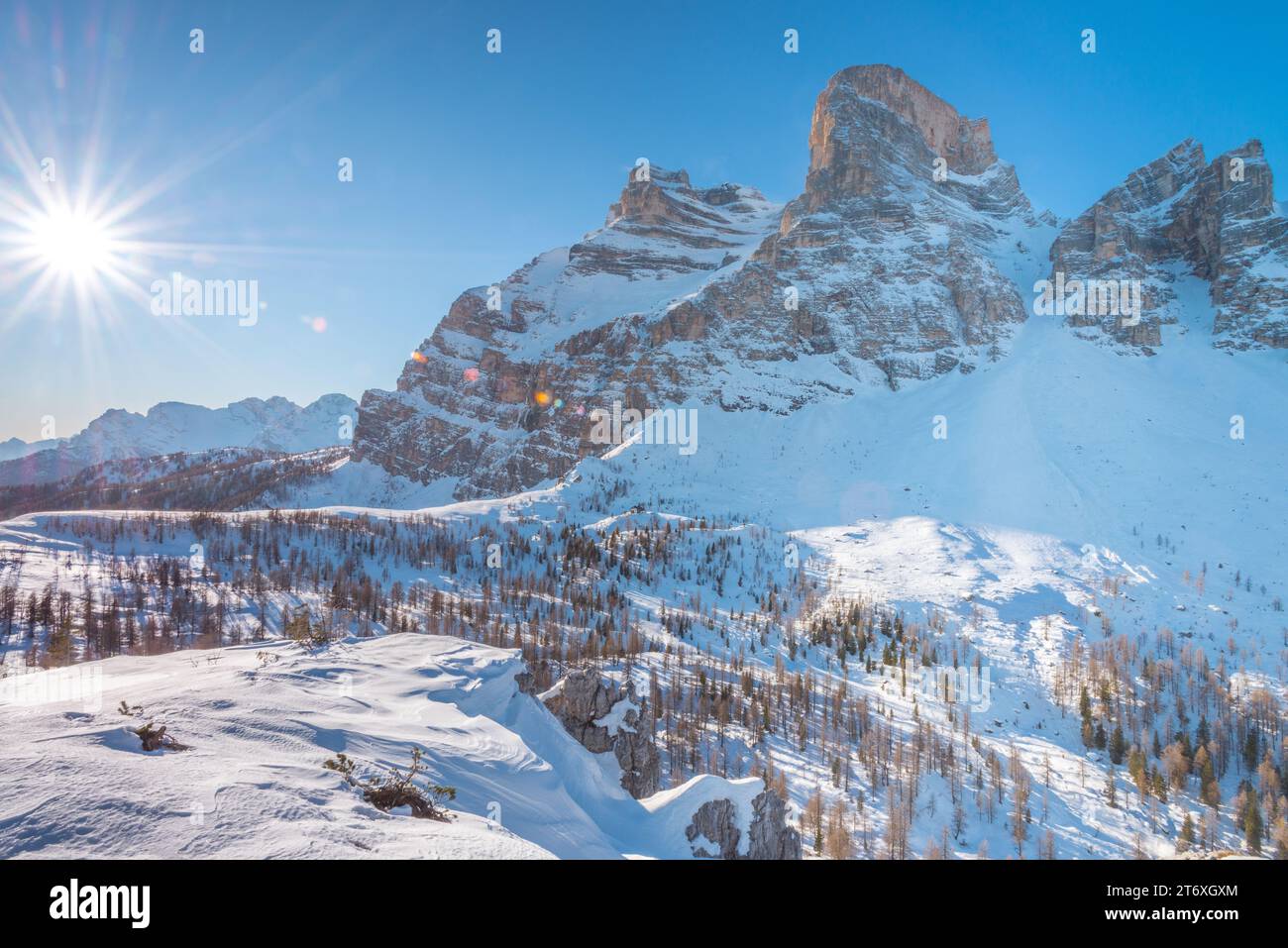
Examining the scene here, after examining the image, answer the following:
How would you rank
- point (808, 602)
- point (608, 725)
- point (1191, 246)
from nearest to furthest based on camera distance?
point (608, 725) → point (808, 602) → point (1191, 246)

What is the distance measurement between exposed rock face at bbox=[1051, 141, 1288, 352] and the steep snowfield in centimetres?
15312

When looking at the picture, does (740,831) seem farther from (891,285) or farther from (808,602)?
(891,285)

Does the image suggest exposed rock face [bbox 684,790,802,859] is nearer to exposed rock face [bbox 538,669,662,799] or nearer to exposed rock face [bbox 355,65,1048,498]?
exposed rock face [bbox 538,669,662,799]

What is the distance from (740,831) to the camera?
1503cm

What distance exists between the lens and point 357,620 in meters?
60.9

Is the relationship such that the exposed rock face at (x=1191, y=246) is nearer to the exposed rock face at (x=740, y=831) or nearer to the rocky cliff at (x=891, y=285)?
the rocky cliff at (x=891, y=285)

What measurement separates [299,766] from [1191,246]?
200 m

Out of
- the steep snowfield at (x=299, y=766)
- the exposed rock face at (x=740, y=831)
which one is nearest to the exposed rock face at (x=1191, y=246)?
the exposed rock face at (x=740, y=831)

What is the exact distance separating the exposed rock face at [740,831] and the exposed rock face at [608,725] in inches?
200

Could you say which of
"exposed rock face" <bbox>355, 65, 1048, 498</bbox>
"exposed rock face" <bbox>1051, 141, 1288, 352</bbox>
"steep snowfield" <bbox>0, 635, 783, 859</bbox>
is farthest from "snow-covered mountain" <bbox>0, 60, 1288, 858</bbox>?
"exposed rock face" <bbox>355, 65, 1048, 498</bbox>

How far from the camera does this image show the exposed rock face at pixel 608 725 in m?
20.6

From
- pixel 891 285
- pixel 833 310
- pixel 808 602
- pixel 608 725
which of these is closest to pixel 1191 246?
pixel 891 285

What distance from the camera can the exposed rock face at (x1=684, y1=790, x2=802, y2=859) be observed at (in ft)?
46.1
